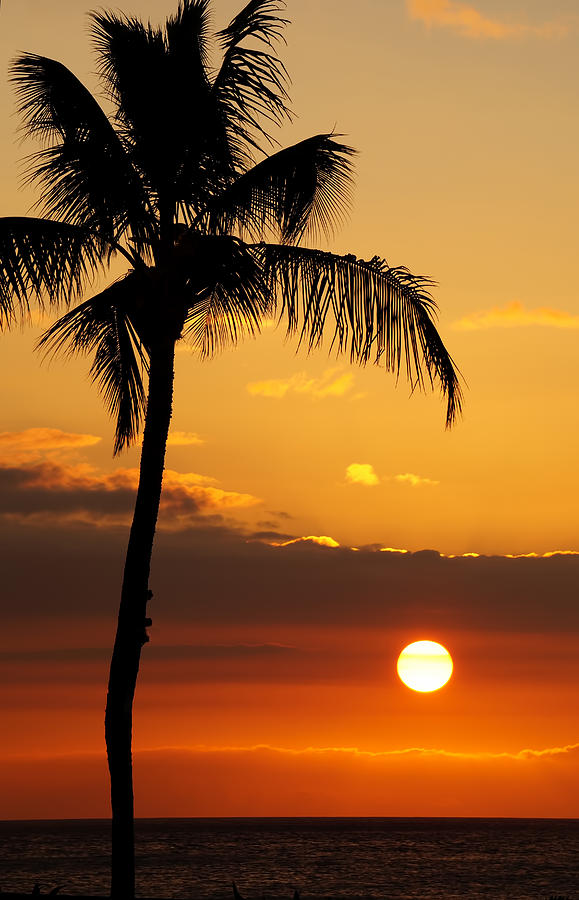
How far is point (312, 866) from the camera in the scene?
300 ft

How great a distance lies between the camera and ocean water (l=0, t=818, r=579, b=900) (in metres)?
69.1

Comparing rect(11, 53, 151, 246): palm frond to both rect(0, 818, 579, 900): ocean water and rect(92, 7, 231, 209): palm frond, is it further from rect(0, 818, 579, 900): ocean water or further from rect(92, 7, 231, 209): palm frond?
rect(0, 818, 579, 900): ocean water

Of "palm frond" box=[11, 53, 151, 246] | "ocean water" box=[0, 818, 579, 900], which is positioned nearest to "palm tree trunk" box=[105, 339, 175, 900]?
"palm frond" box=[11, 53, 151, 246]

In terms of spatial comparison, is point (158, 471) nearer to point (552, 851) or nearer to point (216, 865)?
point (216, 865)

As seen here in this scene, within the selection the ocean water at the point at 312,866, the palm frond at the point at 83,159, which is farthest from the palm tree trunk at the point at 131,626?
the ocean water at the point at 312,866

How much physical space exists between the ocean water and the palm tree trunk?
33.9 m

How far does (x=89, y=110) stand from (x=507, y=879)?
252ft

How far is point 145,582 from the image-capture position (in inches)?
532

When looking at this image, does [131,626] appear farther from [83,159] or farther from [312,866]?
[312,866]

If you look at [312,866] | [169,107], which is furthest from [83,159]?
[312,866]

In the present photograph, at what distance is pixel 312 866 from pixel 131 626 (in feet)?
280

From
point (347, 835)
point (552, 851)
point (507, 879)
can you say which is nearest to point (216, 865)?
point (507, 879)

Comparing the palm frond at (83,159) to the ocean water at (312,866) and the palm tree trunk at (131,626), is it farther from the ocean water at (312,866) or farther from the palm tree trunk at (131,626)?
the ocean water at (312,866)

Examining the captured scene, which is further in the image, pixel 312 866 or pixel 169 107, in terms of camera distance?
pixel 312 866
